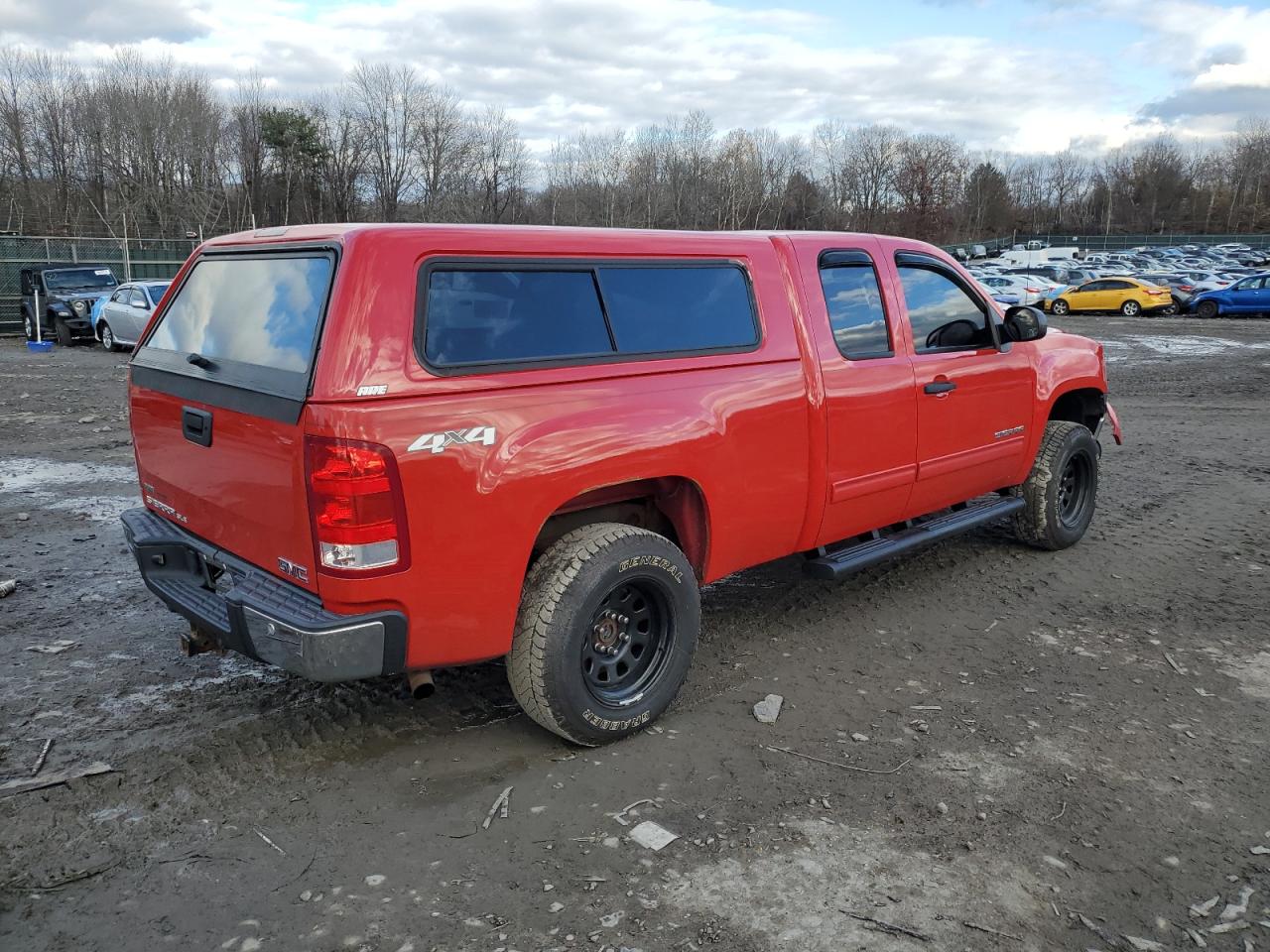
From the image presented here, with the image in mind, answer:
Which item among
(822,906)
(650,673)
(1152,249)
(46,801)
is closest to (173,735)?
(46,801)

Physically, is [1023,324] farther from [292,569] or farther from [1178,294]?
[1178,294]

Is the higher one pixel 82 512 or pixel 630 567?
pixel 630 567

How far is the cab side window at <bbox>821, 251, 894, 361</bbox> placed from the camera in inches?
181

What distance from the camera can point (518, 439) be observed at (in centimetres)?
327

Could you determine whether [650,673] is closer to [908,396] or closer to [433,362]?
[433,362]

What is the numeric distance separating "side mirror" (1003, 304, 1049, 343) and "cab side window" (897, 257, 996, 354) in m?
0.13

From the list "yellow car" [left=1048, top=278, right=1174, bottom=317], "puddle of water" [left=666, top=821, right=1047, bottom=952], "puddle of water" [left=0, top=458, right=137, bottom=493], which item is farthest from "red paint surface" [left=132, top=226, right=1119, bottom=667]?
"yellow car" [left=1048, top=278, right=1174, bottom=317]

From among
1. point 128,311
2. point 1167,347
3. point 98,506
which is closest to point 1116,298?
point 1167,347

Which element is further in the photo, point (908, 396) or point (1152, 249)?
point (1152, 249)

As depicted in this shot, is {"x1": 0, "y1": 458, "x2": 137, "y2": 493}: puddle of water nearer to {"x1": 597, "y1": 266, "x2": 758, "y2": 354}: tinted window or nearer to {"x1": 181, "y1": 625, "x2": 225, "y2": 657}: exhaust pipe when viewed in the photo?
{"x1": 181, "y1": 625, "x2": 225, "y2": 657}: exhaust pipe

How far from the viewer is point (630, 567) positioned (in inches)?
143

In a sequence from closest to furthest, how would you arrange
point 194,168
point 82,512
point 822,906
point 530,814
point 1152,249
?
1. point 822,906
2. point 530,814
3. point 82,512
4. point 194,168
5. point 1152,249

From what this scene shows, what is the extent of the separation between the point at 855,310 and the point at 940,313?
788 mm

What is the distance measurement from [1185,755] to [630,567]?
234 cm
